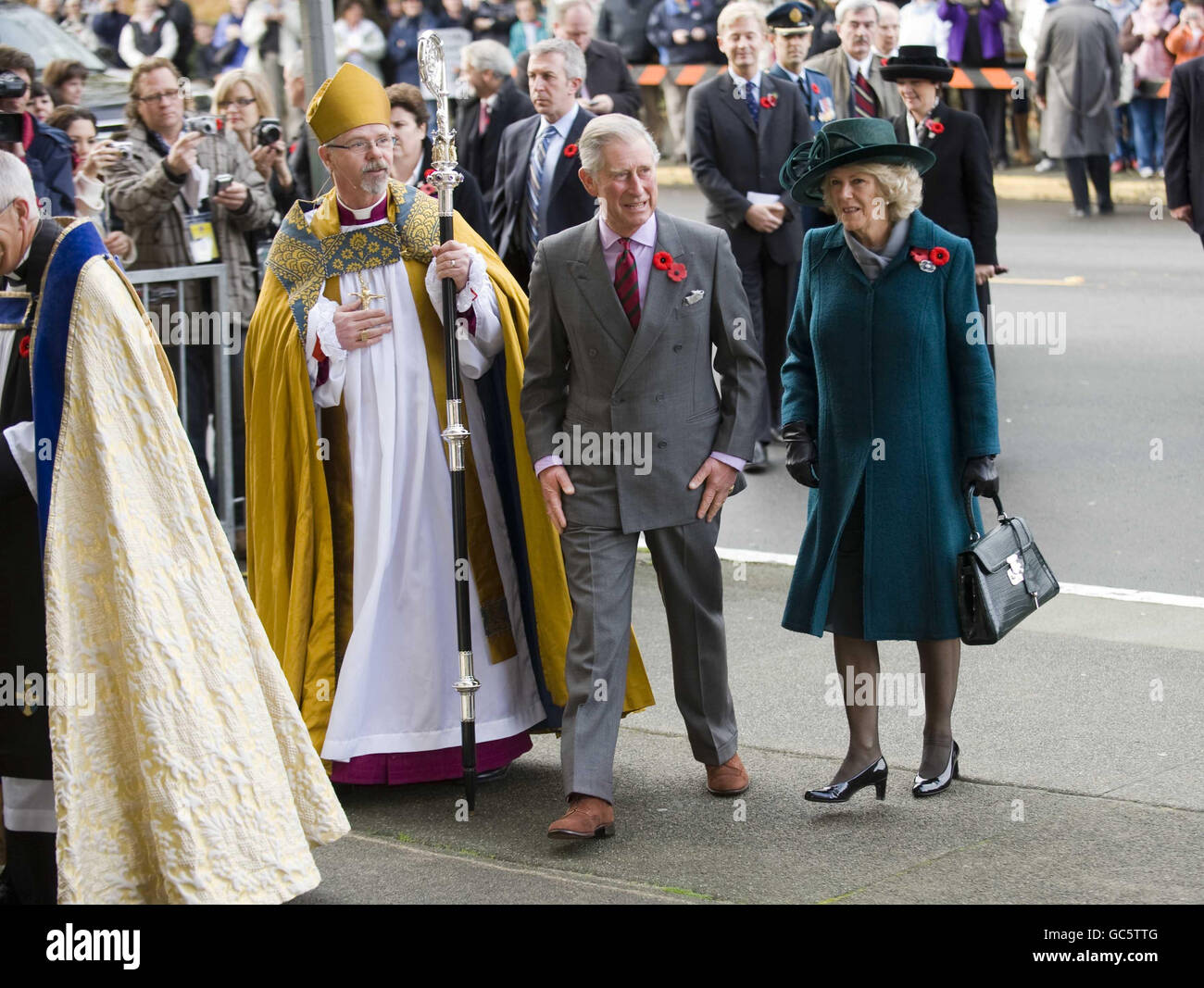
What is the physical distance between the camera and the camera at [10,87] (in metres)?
9.07

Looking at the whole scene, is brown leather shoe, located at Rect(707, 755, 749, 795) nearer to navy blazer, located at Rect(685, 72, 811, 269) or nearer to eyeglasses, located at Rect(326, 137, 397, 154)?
eyeglasses, located at Rect(326, 137, 397, 154)

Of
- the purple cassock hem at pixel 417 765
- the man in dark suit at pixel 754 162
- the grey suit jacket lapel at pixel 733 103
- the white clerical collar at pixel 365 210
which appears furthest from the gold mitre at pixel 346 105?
the grey suit jacket lapel at pixel 733 103

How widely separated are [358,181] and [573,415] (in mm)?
991

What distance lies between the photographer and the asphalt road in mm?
8625

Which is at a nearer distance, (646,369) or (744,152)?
(646,369)

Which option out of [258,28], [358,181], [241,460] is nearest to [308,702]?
[358,181]

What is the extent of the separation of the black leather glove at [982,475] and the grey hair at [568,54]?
4944 millimetres

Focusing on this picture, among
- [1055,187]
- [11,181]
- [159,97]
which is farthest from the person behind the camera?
[1055,187]

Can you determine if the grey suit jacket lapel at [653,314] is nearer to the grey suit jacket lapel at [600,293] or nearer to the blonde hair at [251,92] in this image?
the grey suit jacket lapel at [600,293]

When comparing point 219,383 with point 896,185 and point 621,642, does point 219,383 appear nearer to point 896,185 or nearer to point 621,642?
point 621,642

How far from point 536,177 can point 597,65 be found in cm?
395

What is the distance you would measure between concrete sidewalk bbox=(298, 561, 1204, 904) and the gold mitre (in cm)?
205

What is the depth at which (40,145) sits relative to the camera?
8977mm

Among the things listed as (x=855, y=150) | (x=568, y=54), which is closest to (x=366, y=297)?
(x=855, y=150)
